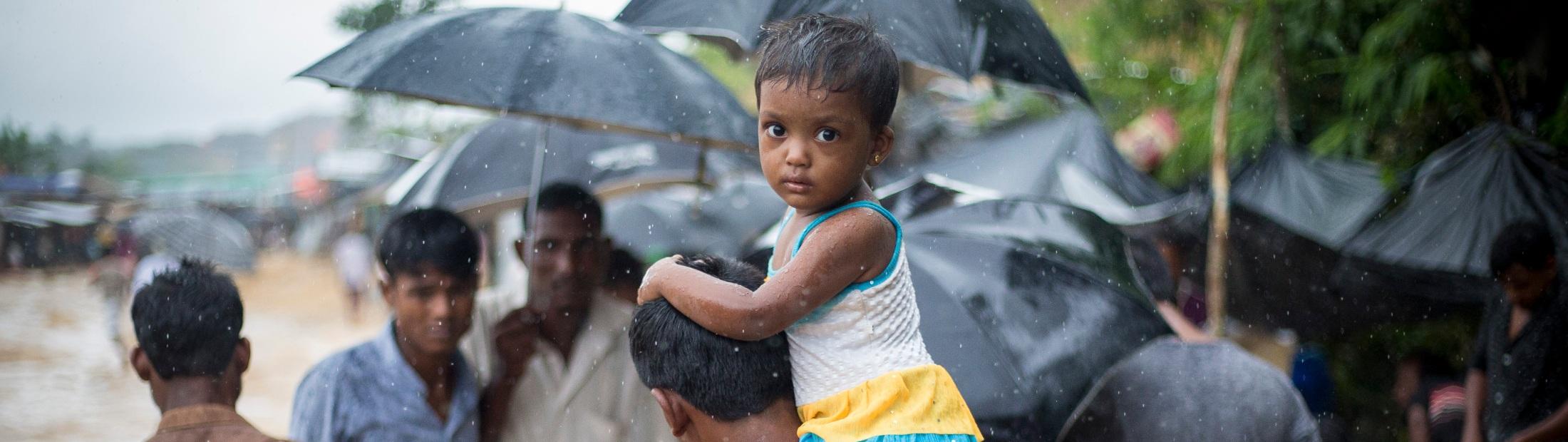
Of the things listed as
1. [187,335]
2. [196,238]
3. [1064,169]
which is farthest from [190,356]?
[196,238]

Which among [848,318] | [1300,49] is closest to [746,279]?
[848,318]

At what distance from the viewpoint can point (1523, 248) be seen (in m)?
4.25

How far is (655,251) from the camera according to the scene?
6883mm

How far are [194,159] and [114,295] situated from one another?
12900 millimetres

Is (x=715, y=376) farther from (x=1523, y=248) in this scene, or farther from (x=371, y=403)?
(x=1523, y=248)

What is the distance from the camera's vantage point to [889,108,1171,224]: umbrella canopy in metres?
6.62

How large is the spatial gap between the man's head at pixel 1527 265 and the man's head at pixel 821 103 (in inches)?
136

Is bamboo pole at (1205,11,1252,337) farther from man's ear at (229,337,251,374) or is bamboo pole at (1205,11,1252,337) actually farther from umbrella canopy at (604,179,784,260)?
man's ear at (229,337,251,374)

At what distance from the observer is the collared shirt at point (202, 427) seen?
8.15ft

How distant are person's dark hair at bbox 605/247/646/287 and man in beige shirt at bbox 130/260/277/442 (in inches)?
54.3

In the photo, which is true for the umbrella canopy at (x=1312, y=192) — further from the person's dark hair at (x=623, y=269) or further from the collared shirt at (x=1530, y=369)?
the person's dark hair at (x=623, y=269)

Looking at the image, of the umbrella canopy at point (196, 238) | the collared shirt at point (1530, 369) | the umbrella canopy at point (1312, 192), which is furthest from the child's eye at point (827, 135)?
the umbrella canopy at point (196, 238)

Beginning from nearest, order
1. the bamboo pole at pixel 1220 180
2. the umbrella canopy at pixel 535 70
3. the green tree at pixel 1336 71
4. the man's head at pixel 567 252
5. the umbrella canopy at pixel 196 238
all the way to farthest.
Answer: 1. the umbrella canopy at pixel 535 70
2. the man's head at pixel 567 252
3. the green tree at pixel 1336 71
4. the bamboo pole at pixel 1220 180
5. the umbrella canopy at pixel 196 238

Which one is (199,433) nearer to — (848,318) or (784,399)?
(784,399)
